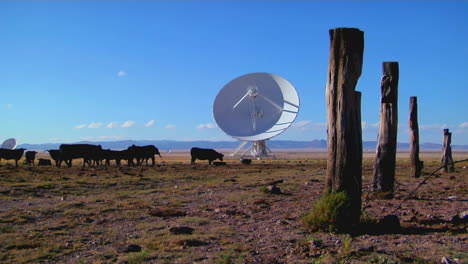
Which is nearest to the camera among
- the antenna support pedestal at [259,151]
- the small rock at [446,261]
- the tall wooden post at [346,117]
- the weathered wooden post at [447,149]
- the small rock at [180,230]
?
the small rock at [446,261]

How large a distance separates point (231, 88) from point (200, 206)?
42.6 m

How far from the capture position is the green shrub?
881 centimetres

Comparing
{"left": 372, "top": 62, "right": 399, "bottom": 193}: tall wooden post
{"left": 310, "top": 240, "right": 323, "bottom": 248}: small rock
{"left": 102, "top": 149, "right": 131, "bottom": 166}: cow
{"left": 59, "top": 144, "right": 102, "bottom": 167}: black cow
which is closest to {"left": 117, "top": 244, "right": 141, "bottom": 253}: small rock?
{"left": 310, "top": 240, "right": 323, "bottom": 248}: small rock

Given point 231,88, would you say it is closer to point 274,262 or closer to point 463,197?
point 463,197

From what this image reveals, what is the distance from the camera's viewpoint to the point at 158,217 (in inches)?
A: 455

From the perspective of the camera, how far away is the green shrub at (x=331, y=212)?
8.81 metres

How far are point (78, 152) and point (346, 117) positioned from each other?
34469mm

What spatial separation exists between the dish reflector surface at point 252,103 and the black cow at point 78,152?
16.7 m

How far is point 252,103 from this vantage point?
181ft

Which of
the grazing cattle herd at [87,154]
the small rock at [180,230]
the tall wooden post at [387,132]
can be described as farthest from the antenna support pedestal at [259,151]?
the small rock at [180,230]

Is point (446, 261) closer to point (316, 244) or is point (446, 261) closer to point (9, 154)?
point (316, 244)

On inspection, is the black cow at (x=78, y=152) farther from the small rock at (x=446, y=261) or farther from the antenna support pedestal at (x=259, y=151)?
the small rock at (x=446, y=261)

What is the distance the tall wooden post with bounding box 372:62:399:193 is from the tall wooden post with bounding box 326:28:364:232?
19.6ft

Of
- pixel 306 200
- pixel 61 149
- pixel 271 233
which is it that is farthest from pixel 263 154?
pixel 271 233
